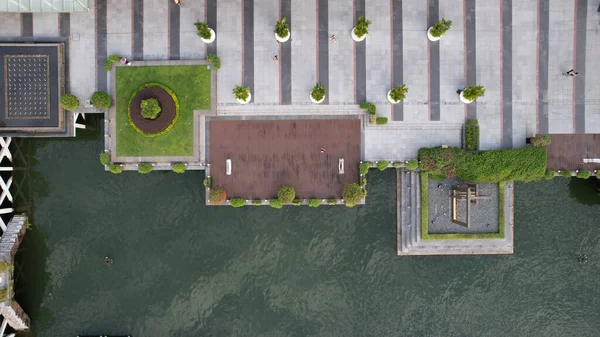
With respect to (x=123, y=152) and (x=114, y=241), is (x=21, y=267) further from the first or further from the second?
(x=123, y=152)

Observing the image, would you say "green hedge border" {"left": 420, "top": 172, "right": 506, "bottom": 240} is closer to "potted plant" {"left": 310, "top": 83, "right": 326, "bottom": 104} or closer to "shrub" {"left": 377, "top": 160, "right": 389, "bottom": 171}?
"shrub" {"left": 377, "top": 160, "right": 389, "bottom": 171}

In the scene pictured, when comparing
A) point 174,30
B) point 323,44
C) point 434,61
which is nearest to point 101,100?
point 174,30

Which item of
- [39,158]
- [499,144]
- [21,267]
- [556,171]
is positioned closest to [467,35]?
[499,144]

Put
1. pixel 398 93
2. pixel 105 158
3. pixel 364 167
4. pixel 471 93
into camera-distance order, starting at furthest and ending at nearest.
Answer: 1. pixel 364 167
2. pixel 105 158
3. pixel 398 93
4. pixel 471 93

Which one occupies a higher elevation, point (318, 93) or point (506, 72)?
point (506, 72)

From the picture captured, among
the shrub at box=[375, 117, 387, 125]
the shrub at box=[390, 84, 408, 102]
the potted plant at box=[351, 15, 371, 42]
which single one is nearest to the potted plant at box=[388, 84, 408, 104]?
the shrub at box=[390, 84, 408, 102]

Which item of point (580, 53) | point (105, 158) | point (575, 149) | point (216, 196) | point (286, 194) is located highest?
point (580, 53)

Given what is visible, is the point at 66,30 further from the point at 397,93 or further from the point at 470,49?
the point at 470,49
